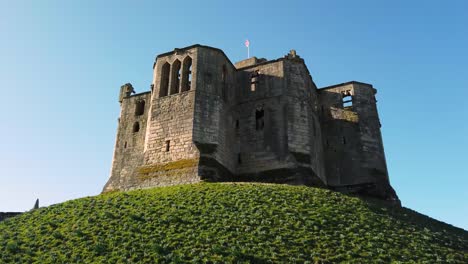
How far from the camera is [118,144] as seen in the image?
36.8 m

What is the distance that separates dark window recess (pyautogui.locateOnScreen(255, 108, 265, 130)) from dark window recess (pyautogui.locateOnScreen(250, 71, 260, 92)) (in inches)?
78.6

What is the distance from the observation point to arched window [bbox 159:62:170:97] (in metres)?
35.0

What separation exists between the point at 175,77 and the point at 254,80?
6.03m

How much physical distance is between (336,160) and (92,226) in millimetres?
20811

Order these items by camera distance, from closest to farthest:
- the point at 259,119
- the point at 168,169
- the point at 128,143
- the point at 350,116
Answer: the point at 168,169
the point at 259,119
the point at 128,143
the point at 350,116

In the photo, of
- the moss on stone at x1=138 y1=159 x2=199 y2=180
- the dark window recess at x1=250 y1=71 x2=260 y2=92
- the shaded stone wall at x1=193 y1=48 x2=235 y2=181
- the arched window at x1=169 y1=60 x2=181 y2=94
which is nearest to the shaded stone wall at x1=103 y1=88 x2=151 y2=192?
the moss on stone at x1=138 y1=159 x2=199 y2=180

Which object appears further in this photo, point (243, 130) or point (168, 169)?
point (243, 130)

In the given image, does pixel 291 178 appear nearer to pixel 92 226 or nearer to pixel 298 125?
pixel 298 125

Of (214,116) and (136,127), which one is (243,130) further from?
(136,127)

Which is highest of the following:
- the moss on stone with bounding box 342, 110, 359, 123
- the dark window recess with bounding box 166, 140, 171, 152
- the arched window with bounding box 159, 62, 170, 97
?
the arched window with bounding box 159, 62, 170, 97

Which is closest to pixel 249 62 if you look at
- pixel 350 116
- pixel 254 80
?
pixel 254 80

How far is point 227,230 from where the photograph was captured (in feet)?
69.8

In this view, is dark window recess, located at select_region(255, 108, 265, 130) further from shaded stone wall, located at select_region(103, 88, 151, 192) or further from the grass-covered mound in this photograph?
shaded stone wall, located at select_region(103, 88, 151, 192)

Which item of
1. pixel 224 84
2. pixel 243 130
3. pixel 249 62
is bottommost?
pixel 243 130
